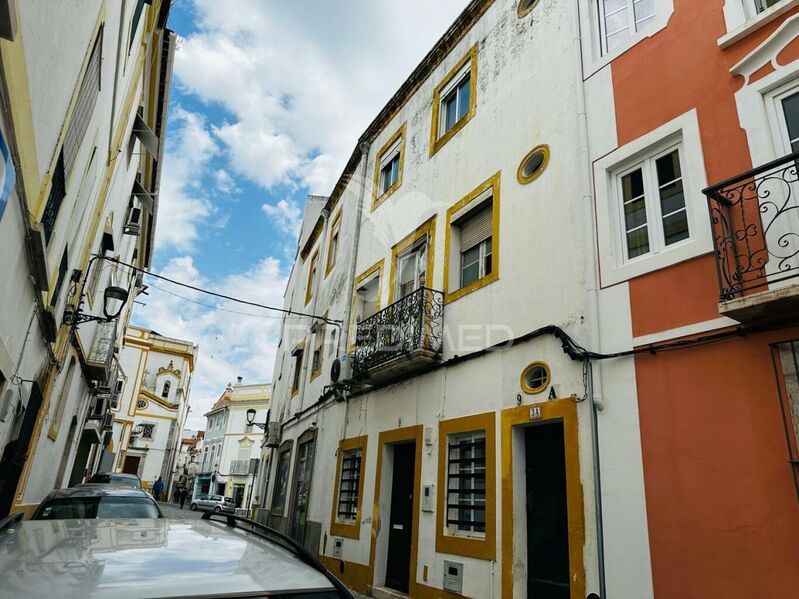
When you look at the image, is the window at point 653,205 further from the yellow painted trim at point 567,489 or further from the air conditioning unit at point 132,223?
the air conditioning unit at point 132,223

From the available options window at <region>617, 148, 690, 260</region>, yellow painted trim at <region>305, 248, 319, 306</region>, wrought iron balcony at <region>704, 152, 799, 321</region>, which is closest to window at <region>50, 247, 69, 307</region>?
window at <region>617, 148, 690, 260</region>

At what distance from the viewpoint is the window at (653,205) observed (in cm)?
598

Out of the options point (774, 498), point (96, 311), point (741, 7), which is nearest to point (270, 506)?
point (96, 311)

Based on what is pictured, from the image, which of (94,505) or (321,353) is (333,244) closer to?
(321,353)

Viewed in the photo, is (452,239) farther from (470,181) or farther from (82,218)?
(82,218)

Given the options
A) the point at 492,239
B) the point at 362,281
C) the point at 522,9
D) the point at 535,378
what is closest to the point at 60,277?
the point at 362,281

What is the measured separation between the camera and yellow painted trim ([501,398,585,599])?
5.71m

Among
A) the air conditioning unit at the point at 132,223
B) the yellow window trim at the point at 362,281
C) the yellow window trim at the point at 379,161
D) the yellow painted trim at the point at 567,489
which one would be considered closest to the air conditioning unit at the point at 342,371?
the yellow window trim at the point at 362,281

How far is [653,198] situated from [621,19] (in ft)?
10.1

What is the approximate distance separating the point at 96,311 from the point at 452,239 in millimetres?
9937

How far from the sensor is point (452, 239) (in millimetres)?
9828

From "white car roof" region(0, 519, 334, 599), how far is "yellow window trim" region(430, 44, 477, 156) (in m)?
9.38

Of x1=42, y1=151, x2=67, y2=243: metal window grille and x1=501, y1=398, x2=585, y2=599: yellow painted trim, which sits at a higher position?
x1=42, y1=151, x2=67, y2=243: metal window grille

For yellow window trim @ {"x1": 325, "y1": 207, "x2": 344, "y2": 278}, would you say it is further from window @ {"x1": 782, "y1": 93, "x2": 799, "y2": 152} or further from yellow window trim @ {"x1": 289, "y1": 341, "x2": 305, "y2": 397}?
window @ {"x1": 782, "y1": 93, "x2": 799, "y2": 152}
